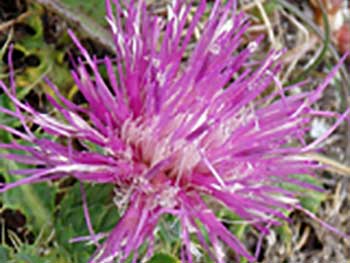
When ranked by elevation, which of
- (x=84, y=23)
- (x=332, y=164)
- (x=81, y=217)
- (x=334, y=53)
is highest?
(x=84, y=23)

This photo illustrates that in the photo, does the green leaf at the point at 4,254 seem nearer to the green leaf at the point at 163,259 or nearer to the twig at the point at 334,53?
the green leaf at the point at 163,259

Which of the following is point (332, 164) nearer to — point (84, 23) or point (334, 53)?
point (334, 53)

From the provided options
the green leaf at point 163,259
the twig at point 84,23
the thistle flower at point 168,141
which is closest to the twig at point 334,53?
the twig at point 84,23

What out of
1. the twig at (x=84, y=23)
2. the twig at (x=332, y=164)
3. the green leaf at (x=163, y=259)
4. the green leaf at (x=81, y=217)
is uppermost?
the twig at (x=84, y=23)

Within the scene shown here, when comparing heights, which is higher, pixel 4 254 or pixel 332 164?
pixel 4 254

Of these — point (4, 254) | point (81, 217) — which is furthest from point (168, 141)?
point (4, 254)

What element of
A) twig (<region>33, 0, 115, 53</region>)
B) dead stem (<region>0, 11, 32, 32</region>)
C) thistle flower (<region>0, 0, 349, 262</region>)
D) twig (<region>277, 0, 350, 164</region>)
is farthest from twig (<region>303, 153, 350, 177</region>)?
dead stem (<region>0, 11, 32, 32</region>)

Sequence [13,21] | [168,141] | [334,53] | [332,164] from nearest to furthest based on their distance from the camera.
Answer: [168,141]
[13,21]
[332,164]
[334,53]

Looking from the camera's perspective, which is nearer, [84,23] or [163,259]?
[163,259]

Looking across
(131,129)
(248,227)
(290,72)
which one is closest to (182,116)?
(131,129)

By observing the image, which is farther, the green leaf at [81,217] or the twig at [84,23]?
the twig at [84,23]
